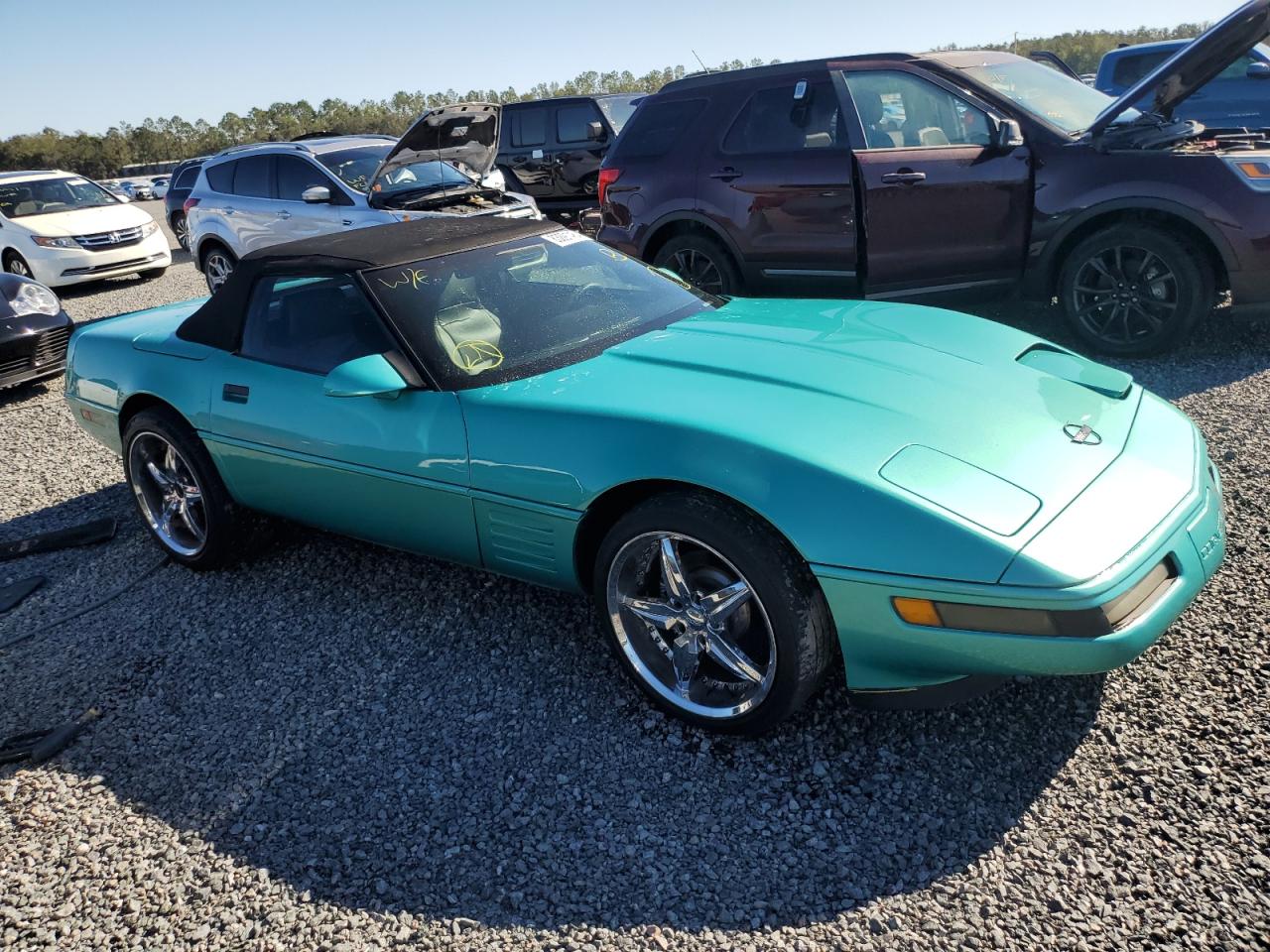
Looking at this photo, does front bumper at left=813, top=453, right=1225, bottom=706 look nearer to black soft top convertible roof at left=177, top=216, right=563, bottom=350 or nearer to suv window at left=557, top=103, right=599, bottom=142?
black soft top convertible roof at left=177, top=216, right=563, bottom=350

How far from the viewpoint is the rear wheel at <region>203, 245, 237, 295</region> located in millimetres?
10219

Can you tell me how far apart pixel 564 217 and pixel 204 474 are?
9235 mm

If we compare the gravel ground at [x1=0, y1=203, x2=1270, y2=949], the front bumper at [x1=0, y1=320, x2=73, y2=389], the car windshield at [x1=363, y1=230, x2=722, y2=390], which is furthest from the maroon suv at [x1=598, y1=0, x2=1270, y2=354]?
the front bumper at [x1=0, y1=320, x2=73, y2=389]

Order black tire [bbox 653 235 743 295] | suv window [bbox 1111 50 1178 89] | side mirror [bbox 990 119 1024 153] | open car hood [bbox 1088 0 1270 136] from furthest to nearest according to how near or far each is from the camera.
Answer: suv window [bbox 1111 50 1178 89], black tire [bbox 653 235 743 295], side mirror [bbox 990 119 1024 153], open car hood [bbox 1088 0 1270 136]

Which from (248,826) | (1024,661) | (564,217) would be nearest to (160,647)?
(248,826)

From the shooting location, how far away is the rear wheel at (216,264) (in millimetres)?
10219

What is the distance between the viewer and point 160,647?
3.60 metres

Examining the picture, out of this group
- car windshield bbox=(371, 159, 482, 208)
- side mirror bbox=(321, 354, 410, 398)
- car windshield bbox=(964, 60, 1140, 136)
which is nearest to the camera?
side mirror bbox=(321, 354, 410, 398)

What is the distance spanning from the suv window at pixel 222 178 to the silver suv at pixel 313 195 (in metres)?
0.01

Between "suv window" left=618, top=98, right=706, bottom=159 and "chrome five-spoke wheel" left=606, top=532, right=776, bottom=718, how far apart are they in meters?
4.56

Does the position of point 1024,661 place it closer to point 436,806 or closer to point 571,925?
point 571,925

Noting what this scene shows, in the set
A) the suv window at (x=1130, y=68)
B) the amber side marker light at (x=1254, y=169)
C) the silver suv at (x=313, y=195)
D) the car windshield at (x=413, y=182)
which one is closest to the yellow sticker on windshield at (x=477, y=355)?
the amber side marker light at (x=1254, y=169)

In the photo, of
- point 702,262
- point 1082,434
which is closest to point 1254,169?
point 702,262

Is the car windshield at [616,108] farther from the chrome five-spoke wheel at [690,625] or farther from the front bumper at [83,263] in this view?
the chrome five-spoke wheel at [690,625]
